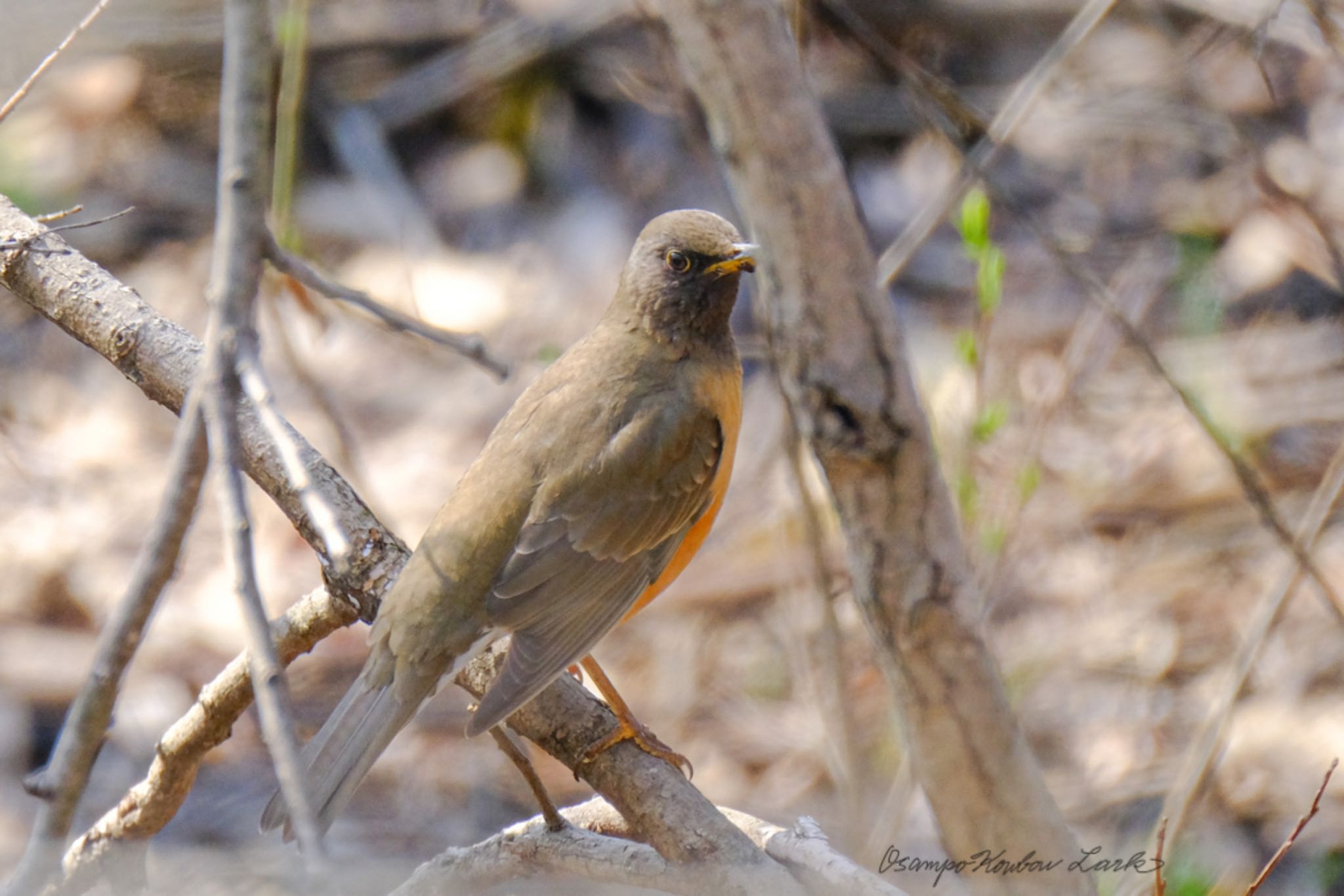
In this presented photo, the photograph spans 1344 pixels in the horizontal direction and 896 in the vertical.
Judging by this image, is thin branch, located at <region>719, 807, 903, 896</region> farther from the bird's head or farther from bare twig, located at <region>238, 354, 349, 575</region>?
the bird's head

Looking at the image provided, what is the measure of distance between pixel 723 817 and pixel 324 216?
19.3ft

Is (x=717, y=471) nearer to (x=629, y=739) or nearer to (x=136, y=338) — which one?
(x=629, y=739)

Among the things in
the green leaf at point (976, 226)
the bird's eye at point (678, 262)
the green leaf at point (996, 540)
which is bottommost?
the green leaf at point (996, 540)

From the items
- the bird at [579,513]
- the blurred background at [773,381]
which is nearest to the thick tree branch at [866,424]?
the bird at [579,513]

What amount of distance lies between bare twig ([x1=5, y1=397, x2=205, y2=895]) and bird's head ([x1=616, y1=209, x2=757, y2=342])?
8.61 ft

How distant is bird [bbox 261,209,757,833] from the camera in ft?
10.7

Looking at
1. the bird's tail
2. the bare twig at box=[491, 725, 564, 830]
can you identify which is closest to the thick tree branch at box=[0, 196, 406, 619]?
the bird's tail

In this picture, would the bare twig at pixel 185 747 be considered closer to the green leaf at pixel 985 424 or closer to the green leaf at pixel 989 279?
the green leaf at pixel 985 424

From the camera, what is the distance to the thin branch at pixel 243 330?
4.38ft

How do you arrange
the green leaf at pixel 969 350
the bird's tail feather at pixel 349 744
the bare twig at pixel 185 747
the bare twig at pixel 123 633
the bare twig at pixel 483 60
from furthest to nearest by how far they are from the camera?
the bare twig at pixel 483 60
the green leaf at pixel 969 350
the bare twig at pixel 185 747
the bird's tail feather at pixel 349 744
the bare twig at pixel 123 633

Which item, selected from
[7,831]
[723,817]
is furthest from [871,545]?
[7,831]

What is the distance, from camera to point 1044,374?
656 cm

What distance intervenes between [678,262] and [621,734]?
5.22 feet

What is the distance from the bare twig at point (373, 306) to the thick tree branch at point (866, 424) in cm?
101
